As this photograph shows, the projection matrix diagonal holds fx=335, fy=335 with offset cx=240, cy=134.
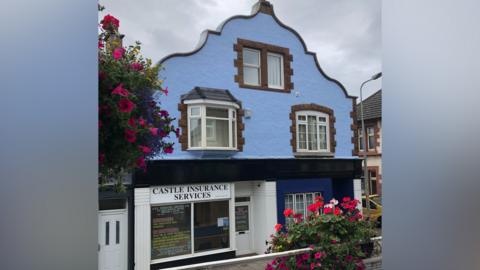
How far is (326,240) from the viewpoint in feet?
9.25

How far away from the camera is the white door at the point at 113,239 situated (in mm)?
5820

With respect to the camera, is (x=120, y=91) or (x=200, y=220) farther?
(x=200, y=220)

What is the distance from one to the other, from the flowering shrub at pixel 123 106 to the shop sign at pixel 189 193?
4.58 m

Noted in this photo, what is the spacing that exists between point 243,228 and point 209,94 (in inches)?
120

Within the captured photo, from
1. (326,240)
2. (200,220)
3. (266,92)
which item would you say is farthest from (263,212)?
(326,240)

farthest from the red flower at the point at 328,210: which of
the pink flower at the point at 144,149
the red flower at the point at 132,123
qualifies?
the red flower at the point at 132,123

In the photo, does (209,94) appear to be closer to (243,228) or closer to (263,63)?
(263,63)

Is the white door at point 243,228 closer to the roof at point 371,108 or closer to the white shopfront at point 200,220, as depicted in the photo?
the white shopfront at point 200,220

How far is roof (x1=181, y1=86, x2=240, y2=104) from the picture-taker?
21.1 feet

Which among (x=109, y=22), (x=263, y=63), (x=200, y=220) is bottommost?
(x=200, y=220)

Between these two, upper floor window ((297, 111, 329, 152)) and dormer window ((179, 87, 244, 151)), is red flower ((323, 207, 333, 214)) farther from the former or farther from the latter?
upper floor window ((297, 111, 329, 152))
